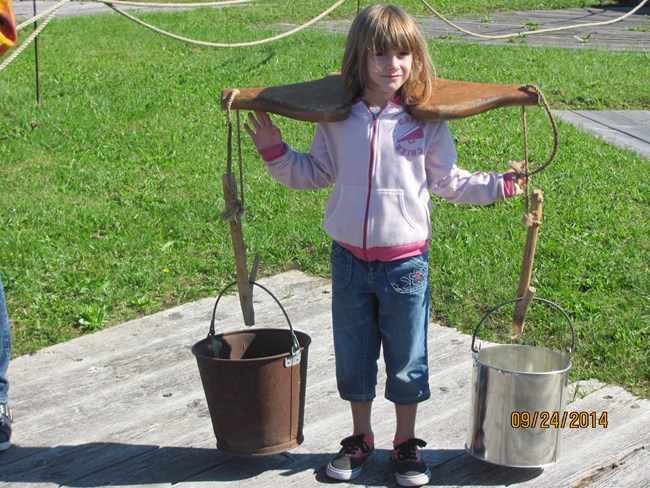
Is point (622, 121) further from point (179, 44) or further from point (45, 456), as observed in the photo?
point (45, 456)

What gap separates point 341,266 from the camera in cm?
325

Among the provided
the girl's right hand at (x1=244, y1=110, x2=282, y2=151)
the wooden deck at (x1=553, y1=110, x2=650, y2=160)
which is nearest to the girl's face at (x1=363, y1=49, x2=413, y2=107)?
the girl's right hand at (x1=244, y1=110, x2=282, y2=151)

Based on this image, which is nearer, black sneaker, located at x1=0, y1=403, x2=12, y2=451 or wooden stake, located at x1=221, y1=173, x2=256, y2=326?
wooden stake, located at x1=221, y1=173, x2=256, y2=326

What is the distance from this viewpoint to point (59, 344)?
4570mm

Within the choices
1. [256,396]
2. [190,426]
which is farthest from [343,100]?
[190,426]

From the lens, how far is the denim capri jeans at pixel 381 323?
3.18 meters

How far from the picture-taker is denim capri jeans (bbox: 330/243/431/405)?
3.18 metres

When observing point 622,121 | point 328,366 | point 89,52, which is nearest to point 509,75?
point 622,121

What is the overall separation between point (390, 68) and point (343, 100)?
0.70 ft

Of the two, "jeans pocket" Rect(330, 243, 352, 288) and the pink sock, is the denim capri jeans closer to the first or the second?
"jeans pocket" Rect(330, 243, 352, 288)

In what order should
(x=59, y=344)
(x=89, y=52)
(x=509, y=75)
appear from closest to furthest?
(x=59, y=344) < (x=509, y=75) < (x=89, y=52)

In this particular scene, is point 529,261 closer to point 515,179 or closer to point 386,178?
point 515,179

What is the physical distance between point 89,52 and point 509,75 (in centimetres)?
485

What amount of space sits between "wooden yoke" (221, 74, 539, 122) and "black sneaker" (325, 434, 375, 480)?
1116 mm
